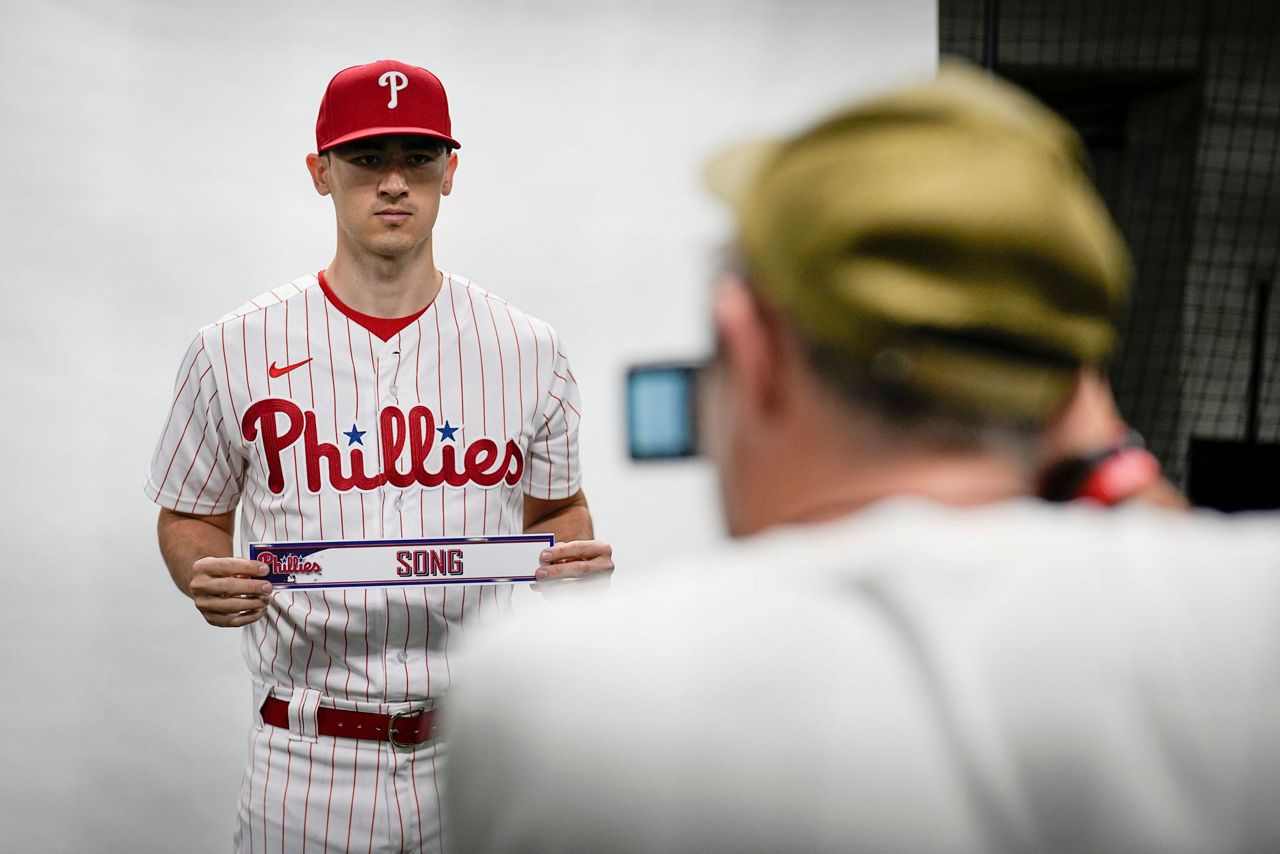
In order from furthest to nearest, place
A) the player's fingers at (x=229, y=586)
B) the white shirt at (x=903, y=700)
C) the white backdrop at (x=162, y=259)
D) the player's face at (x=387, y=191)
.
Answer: the white backdrop at (x=162, y=259) → the player's face at (x=387, y=191) → the player's fingers at (x=229, y=586) → the white shirt at (x=903, y=700)

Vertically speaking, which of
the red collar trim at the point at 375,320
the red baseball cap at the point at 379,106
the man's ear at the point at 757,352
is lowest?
the man's ear at the point at 757,352

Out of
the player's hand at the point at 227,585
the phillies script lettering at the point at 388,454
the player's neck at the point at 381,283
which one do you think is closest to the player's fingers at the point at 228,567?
the player's hand at the point at 227,585

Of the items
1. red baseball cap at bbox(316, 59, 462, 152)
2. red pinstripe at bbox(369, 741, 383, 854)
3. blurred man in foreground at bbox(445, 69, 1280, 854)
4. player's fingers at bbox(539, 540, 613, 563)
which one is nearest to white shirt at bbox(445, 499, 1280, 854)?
blurred man in foreground at bbox(445, 69, 1280, 854)

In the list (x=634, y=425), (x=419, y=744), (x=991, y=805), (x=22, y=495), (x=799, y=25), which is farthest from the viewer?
(x=799, y=25)

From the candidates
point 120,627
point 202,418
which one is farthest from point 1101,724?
point 120,627

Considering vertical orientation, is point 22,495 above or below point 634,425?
below

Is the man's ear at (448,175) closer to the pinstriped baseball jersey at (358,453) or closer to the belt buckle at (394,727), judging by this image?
the pinstriped baseball jersey at (358,453)

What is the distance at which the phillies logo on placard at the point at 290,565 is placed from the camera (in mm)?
1215

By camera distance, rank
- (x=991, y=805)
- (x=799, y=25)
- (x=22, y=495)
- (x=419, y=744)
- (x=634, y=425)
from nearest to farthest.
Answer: (x=991, y=805)
(x=634, y=425)
(x=419, y=744)
(x=22, y=495)
(x=799, y=25)

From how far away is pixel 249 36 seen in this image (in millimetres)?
2021

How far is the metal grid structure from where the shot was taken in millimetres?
2752

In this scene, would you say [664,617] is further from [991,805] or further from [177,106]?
[177,106]

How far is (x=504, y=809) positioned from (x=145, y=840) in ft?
6.32

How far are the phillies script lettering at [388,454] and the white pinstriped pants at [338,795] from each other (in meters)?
0.29
